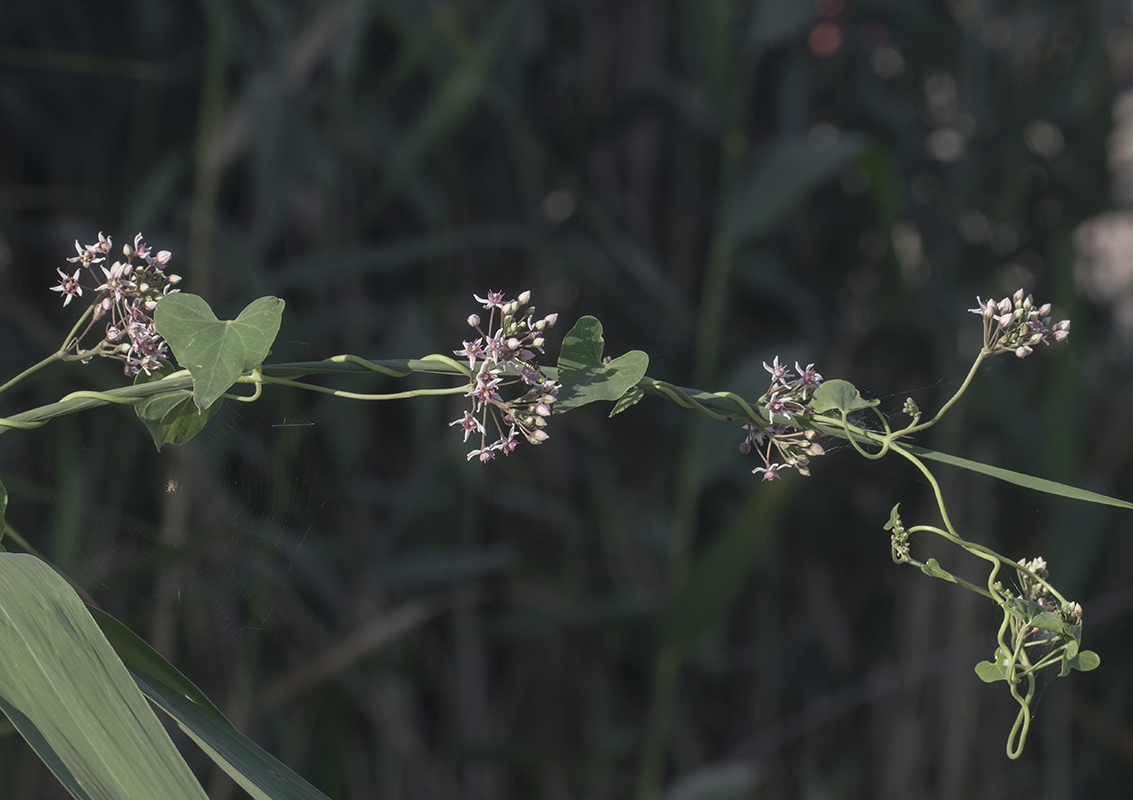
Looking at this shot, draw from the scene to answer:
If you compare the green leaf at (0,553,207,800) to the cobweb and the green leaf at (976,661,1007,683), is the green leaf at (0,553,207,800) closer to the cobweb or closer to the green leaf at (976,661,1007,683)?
the green leaf at (976,661,1007,683)

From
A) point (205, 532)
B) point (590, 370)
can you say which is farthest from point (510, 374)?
point (205, 532)

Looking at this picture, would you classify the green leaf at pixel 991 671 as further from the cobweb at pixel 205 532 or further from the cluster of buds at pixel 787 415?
the cobweb at pixel 205 532

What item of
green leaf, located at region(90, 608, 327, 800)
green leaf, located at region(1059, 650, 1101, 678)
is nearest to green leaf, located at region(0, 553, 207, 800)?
green leaf, located at region(90, 608, 327, 800)

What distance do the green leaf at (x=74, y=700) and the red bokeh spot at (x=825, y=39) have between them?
1.13m

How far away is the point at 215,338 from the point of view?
0.25 metres

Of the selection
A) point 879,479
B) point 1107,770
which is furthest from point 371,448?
point 1107,770

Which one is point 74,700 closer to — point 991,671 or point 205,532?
point 991,671

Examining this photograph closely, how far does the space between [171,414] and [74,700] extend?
0.10 metres

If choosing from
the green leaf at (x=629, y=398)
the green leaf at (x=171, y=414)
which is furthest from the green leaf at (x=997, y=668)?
the green leaf at (x=171, y=414)

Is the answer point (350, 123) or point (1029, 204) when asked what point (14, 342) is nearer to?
point (350, 123)

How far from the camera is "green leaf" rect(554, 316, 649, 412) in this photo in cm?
25

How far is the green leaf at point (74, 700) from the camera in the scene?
21 centimetres

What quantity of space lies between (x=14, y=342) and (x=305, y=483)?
505mm

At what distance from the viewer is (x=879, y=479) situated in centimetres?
120
